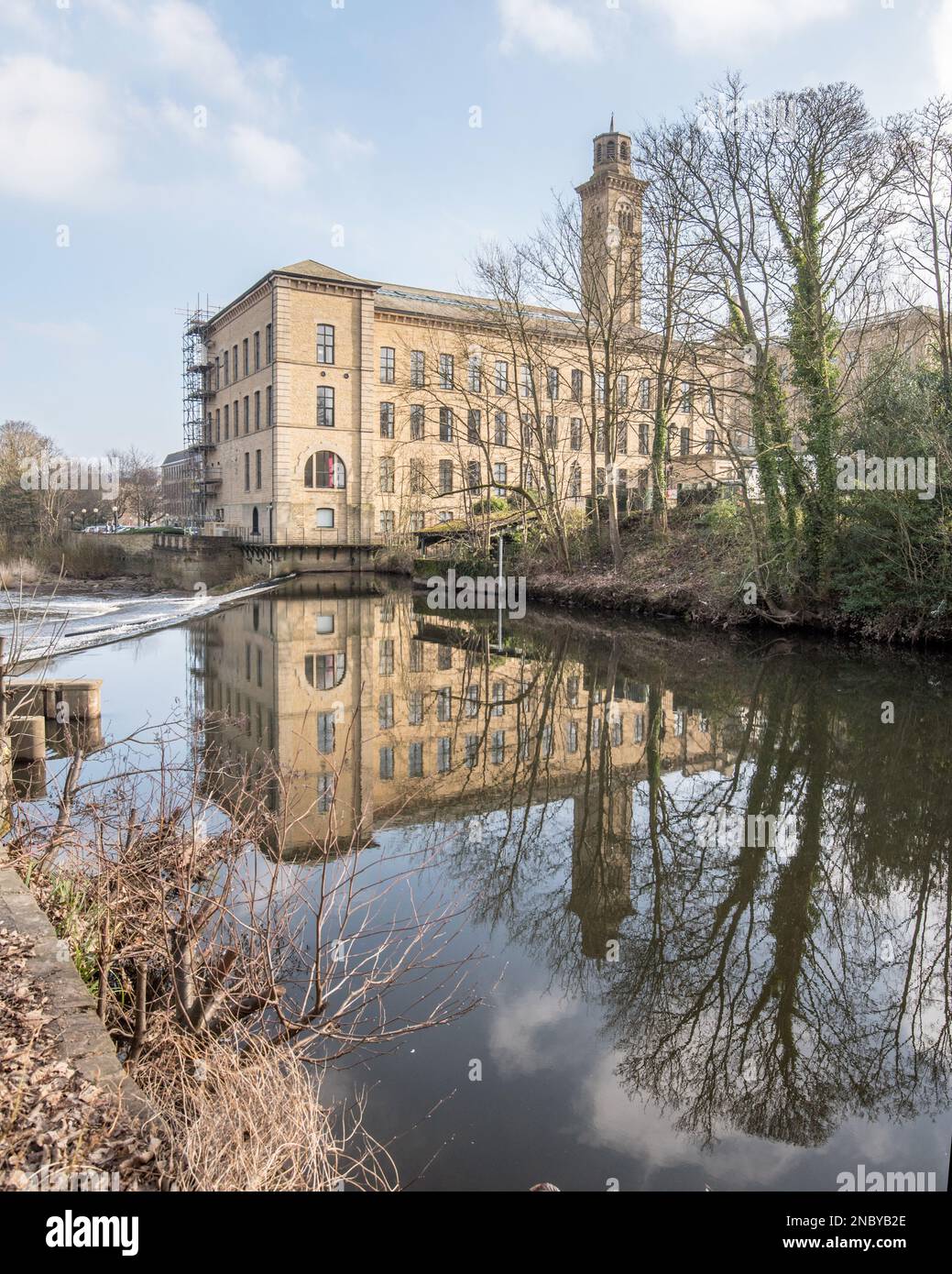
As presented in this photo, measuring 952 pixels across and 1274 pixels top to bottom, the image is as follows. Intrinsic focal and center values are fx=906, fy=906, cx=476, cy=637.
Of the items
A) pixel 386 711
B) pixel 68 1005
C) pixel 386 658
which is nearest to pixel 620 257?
pixel 386 658

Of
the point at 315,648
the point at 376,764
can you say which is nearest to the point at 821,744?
the point at 376,764

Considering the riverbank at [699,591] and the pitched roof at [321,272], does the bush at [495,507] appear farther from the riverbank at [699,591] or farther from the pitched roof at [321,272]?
the pitched roof at [321,272]

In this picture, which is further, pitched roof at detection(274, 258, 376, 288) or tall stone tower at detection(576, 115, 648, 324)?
pitched roof at detection(274, 258, 376, 288)

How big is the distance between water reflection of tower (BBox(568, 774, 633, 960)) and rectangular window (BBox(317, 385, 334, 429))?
124 feet

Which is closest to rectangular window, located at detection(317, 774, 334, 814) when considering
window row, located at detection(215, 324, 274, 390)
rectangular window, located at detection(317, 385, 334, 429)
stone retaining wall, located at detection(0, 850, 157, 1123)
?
stone retaining wall, located at detection(0, 850, 157, 1123)

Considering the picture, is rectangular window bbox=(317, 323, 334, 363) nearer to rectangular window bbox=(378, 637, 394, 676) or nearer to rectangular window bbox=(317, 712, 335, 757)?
rectangular window bbox=(378, 637, 394, 676)

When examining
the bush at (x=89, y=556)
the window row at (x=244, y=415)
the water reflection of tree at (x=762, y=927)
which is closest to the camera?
the water reflection of tree at (x=762, y=927)

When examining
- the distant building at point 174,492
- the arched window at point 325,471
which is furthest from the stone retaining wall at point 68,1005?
the distant building at point 174,492

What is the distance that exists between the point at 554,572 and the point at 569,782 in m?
20.6

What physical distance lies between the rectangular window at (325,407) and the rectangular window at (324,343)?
4.31ft

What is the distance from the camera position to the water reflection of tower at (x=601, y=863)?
18.7ft

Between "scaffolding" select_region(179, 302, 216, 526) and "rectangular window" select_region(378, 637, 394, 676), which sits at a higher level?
"scaffolding" select_region(179, 302, 216, 526)

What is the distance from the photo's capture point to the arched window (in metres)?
43.2
